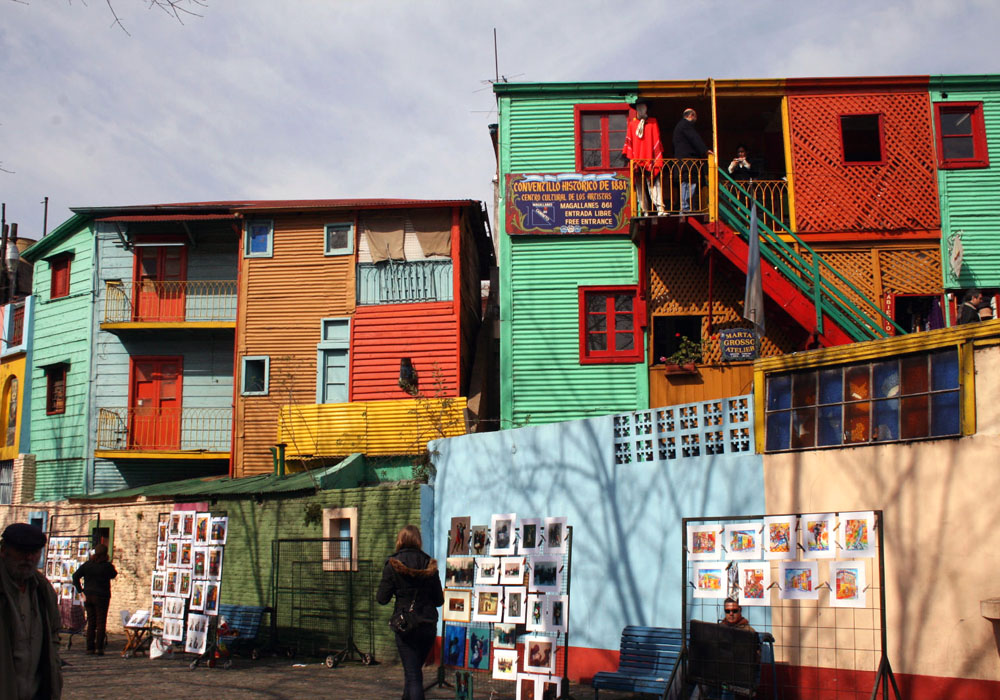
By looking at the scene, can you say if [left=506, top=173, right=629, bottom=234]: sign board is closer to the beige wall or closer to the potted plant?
the potted plant

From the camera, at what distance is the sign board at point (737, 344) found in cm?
1702

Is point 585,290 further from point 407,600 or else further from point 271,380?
point 407,600

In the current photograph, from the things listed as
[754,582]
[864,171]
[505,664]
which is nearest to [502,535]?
[505,664]

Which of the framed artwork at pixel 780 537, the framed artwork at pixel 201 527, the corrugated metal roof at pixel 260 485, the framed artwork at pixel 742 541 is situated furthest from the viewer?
the corrugated metal roof at pixel 260 485

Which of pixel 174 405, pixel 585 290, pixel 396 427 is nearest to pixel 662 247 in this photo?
pixel 585 290

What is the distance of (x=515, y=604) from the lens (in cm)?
963

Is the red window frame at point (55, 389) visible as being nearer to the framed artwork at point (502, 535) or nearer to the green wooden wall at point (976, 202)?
the framed artwork at point (502, 535)

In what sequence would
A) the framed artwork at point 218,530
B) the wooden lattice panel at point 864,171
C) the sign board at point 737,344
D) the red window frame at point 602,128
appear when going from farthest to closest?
the red window frame at point 602,128, the wooden lattice panel at point 864,171, the sign board at point 737,344, the framed artwork at point 218,530

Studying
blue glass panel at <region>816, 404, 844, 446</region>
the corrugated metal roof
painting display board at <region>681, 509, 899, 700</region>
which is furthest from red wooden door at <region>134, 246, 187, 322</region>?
painting display board at <region>681, 509, 899, 700</region>

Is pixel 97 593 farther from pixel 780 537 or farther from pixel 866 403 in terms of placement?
pixel 866 403

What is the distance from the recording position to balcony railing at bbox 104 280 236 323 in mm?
23344

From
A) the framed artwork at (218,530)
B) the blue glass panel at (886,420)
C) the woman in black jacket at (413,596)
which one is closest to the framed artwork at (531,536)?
the woman in black jacket at (413,596)

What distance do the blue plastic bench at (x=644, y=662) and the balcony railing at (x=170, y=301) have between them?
→ 1579cm

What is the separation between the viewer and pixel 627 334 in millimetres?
17719
